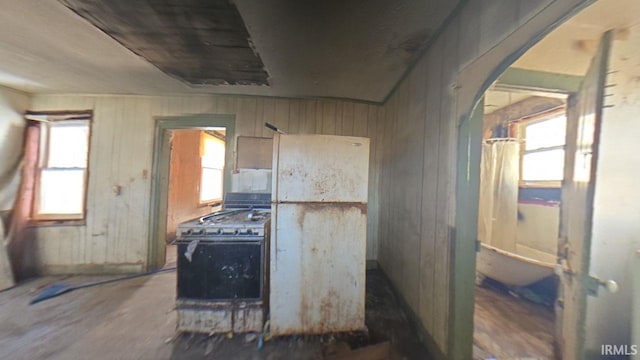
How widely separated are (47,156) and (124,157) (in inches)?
42.6

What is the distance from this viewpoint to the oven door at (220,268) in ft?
6.22

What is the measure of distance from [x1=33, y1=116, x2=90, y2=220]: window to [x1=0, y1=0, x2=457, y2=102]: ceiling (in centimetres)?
50

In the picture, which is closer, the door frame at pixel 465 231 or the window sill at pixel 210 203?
the door frame at pixel 465 231

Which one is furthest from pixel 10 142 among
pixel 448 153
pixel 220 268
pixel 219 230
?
pixel 448 153

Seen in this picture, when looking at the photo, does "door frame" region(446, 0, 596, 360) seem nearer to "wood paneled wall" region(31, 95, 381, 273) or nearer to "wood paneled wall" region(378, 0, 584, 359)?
"wood paneled wall" region(378, 0, 584, 359)

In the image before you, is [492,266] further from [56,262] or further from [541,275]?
[56,262]

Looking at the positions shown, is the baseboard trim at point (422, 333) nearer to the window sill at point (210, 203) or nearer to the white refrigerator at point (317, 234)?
the white refrigerator at point (317, 234)

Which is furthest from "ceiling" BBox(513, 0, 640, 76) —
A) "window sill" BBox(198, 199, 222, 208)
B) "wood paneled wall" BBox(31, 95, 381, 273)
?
"window sill" BBox(198, 199, 222, 208)

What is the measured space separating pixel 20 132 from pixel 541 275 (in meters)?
6.83

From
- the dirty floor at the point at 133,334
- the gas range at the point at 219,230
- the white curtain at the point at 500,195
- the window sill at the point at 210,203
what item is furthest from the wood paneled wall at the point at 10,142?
the white curtain at the point at 500,195

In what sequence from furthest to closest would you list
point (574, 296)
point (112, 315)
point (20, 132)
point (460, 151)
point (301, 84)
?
1. point (20, 132)
2. point (301, 84)
3. point (112, 315)
4. point (460, 151)
5. point (574, 296)

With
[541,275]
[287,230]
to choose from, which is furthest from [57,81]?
[541,275]

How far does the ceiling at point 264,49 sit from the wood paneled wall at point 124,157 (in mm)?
196

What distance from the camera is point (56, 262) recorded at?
10.2 ft
